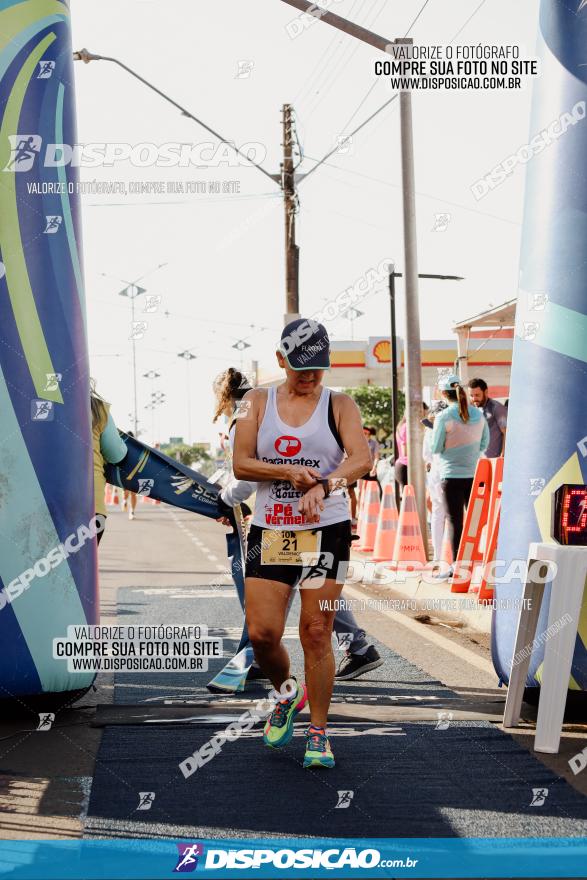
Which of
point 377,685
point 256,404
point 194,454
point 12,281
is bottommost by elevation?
point 194,454

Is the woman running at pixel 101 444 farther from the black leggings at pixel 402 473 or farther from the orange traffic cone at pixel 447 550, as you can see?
the black leggings at pixel 402 473

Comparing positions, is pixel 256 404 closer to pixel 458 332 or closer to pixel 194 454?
pixel 458 332

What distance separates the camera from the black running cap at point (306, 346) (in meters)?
5.55

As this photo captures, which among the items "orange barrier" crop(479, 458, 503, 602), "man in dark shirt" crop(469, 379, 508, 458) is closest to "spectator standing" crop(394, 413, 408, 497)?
"man in dark shirt" crop(469, 379, 508, 458)

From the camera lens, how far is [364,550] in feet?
55.1

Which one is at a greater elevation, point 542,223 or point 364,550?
point 542,223

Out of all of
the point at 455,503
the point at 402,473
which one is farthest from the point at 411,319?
the point at 455,503

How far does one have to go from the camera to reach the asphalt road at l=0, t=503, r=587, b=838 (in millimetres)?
4605

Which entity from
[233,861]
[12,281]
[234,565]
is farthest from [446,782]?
[12,281]

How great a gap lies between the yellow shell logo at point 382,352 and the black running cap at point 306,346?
1644 inches

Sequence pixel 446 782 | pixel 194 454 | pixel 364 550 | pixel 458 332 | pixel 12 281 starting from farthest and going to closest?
pixel 194 454 < pixel 458 332 < pixel 364 550 < pixel 12 281 < pixel 446 782

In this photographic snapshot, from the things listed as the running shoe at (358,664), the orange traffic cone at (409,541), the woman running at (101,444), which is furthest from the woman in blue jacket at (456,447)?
the woman running at (101,444)

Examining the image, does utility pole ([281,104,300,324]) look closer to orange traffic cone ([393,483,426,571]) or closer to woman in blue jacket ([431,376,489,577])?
orange traffic cone ([393,483,426,571])

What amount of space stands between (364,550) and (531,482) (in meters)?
10.4
